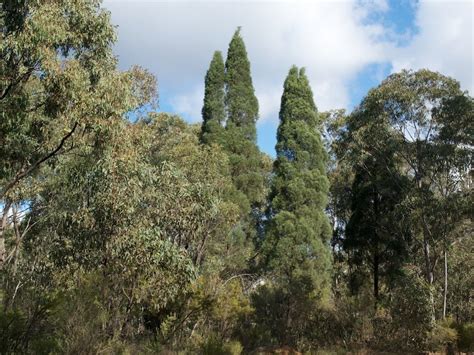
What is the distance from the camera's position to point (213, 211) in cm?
1066

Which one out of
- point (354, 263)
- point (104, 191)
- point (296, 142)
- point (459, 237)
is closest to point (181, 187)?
point (104, 191)

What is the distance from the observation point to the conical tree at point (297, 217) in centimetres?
1691

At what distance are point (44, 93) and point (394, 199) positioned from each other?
15296 millimetres

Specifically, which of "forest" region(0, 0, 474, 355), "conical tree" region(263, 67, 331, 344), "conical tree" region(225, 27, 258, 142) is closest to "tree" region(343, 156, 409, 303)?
"forest" region(0, 0, 474, 355)

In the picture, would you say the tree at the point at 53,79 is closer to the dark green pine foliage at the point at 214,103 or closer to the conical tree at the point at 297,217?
the conical tree at the point at 297,217

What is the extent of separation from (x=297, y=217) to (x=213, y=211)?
349 inches

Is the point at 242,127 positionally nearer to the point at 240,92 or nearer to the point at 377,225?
the point at 240,92

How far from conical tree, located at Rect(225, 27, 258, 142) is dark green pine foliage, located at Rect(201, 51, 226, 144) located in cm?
29

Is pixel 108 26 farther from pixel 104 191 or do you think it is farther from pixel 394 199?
pixel 394 199

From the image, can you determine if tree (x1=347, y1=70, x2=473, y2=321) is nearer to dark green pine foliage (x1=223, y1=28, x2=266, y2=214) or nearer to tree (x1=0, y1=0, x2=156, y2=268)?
dark green pine foliage (x1=223, y1=28, x2=266, y2=214)

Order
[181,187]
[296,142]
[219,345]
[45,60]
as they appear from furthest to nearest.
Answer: [296,142] < [219,345] < [181,187] < [45,60]

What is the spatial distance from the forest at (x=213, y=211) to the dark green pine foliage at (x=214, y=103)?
0.28 ft

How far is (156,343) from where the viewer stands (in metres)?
11.3

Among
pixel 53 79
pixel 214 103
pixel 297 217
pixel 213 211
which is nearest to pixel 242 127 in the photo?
pixel 214 103
